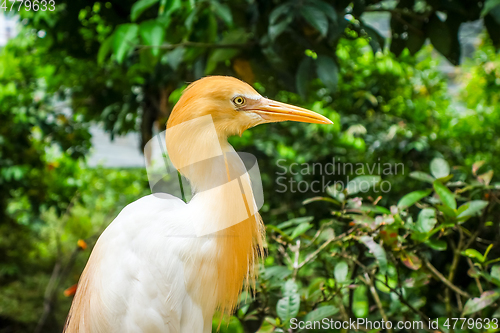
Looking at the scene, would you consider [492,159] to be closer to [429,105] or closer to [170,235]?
[429,105]

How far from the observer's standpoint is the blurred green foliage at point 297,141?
0.84 m

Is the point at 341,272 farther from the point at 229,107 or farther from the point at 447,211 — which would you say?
the point at 229,107

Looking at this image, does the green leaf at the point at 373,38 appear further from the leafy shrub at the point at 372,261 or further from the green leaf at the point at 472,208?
the green leaf at the point at 472,208

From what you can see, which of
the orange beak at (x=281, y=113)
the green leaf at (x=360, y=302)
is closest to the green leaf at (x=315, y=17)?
the orange beak at (x=281, y=113)

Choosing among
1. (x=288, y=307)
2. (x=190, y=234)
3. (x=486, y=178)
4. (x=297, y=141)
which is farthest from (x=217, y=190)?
(x=297, y=141)

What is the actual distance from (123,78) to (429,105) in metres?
1.48

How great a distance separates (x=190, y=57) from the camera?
3.62 ft

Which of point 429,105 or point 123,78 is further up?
point 123,78

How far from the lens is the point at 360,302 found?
3.04 ft

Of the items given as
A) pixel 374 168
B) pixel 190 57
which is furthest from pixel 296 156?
pixel 190 57

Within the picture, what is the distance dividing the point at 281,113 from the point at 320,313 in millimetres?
417

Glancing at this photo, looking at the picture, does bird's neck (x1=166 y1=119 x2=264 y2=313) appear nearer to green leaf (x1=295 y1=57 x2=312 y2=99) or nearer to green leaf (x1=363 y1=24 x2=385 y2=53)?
green leaf (x1=295 y1=57 x2=312 y2=99)

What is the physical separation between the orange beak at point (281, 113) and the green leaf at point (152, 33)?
1.46 ft

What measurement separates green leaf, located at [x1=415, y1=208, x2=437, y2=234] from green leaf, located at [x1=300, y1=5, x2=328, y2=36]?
49 centimetres
